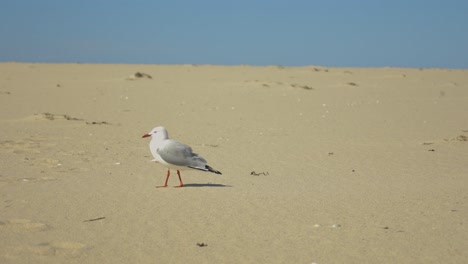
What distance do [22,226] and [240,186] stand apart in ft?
8.93

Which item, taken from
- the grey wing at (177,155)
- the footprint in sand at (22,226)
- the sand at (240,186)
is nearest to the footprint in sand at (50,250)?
the sand at (240,186)

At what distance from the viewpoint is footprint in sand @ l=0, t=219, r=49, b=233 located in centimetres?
515

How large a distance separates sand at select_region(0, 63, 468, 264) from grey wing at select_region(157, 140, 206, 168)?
274 millimetres

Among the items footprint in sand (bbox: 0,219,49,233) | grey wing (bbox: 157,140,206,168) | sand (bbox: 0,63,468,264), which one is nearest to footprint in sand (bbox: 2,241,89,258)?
sand (bbox: 0,63,468,264)

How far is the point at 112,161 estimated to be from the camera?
29.3ft

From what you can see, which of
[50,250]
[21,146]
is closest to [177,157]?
[50,250]

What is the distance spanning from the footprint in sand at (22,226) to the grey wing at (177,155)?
78.8 inches

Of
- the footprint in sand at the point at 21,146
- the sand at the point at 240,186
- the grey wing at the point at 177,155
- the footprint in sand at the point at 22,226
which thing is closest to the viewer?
the sand at the point at 240,186

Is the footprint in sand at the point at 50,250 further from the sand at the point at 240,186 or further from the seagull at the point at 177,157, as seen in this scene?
the seagull at the point at 177,157

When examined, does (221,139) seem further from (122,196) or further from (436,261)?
(436,261)

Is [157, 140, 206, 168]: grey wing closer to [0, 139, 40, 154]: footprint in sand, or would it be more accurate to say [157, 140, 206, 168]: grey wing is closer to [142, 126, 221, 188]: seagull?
[142, 126, 221, 188]: seagull

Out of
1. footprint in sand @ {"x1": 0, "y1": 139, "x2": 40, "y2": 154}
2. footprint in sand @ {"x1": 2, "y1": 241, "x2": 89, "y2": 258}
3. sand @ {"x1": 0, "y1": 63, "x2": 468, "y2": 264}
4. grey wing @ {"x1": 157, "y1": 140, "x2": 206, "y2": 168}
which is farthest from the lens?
footprint in sand @ {"x1": 0, "y1": 139, "x2": 40, "y2": 154}

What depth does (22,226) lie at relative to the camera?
17.2 ft

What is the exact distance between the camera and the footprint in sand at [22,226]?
5.15 metres
